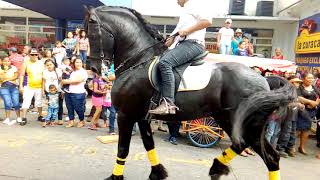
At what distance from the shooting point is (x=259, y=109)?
4.29m

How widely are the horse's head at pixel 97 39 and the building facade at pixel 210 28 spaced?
12.3 meters

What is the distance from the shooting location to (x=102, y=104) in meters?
8.84

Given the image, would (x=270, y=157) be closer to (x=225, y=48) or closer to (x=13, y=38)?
(x=225, y=48)

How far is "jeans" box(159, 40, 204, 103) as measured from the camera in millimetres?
4379

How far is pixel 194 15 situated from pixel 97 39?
1.24 m

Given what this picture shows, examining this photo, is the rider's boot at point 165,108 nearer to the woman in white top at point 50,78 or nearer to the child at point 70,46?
the woman in white top at point 50,78

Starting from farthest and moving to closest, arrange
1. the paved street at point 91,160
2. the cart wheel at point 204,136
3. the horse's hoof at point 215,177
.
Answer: the cart wheel at point 204,136 < the paved street at point 91,160 < the horse's hoof at point 215,177

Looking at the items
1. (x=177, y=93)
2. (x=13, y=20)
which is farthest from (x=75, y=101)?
(x=13, y=20)

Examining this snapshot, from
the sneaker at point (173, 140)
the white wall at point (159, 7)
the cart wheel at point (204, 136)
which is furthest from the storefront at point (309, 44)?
the sneaker at point (173, 140)

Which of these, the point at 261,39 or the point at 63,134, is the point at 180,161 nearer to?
the point at 63,134

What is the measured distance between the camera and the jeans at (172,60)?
14.4 ft

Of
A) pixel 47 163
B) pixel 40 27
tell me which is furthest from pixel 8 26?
pixel 47 163

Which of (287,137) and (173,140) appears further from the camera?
(173,140)

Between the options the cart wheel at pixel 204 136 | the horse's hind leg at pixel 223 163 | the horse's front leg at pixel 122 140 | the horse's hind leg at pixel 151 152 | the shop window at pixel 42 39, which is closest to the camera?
the horse's front leg at pixel 122 140
